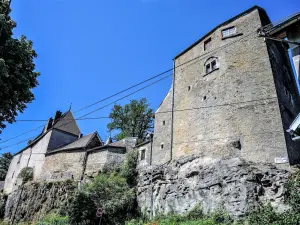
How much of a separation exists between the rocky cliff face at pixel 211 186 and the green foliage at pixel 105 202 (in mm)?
1045

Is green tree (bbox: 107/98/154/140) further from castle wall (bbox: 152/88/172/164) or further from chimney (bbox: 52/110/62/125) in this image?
castle wall (bbox: 152/88/172/164)

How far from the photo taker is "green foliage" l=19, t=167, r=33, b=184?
2792 cm

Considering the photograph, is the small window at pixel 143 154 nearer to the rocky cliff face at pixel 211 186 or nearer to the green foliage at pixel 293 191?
the rocky cliff face at pixel 211 186

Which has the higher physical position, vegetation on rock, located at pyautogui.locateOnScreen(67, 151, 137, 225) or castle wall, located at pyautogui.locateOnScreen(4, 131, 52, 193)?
castle wall, located at pyautogui.locateOnScreen(4, 131, 52, 193)

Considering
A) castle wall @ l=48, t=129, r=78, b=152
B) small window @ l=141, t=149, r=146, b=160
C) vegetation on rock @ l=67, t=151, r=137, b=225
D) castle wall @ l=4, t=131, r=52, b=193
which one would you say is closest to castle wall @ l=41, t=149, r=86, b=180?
castle wall @ l=4, t=131, r=52, b=193

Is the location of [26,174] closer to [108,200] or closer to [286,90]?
[108,200]

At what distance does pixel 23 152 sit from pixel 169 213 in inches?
954

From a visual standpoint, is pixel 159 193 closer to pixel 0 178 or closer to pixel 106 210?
pixel 106 210

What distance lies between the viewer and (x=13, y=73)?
1272 centimetres

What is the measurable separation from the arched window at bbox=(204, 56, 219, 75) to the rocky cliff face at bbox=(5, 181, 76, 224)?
14.7 m

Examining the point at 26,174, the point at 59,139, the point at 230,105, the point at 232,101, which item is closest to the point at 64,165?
the point at 26,174

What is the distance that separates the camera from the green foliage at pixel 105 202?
640 inches

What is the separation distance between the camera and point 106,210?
16.9 meters

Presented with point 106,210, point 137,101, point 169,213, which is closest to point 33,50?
point 106,210
